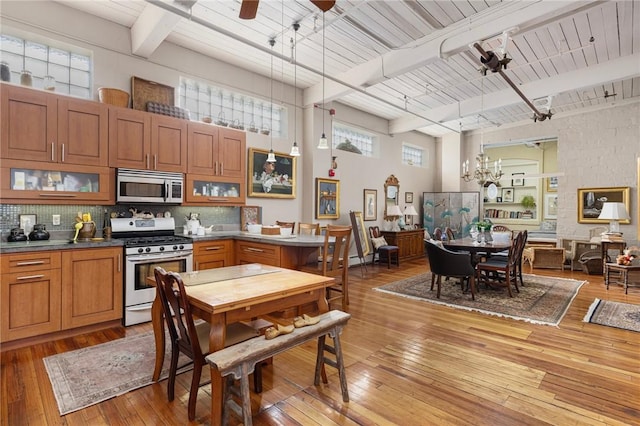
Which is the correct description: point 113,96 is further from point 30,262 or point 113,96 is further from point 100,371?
point 100,371

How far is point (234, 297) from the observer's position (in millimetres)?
1988

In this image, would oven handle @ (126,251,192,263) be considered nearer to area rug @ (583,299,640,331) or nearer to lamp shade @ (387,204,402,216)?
area rug @ (583,299,640,331)

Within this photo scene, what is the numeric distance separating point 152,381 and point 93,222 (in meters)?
2.31

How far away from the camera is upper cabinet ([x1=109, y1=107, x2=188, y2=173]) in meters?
3.85

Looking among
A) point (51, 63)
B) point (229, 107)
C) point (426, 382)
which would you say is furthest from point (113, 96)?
point (426, 382)

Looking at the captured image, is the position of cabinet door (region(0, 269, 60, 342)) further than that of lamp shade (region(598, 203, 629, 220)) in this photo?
No

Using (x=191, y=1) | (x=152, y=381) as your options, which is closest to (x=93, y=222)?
(x=152, y=381)

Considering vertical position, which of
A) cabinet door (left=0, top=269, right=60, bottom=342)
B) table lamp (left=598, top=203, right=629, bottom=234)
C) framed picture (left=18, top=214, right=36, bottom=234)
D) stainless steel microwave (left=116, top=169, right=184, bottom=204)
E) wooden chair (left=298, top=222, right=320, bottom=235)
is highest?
stainless steel microwave (left=116, top=169, right=184, bottom=204)

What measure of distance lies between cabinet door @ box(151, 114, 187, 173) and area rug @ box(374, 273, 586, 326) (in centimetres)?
367

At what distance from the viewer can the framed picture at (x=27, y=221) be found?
350 cm

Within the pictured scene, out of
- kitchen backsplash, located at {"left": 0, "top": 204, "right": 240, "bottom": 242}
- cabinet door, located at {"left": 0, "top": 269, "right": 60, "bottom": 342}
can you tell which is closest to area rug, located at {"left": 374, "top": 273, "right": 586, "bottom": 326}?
kitchen backsplash, located at {"left": 0, "top": 204, "right": 240, "bottom": 242}

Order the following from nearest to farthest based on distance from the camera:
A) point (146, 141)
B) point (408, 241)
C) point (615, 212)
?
point (146, 141) < point (615, 212) < point (408, 241)

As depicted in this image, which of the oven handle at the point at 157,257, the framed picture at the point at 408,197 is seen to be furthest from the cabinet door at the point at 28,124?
the framed picture at the point at 408,197

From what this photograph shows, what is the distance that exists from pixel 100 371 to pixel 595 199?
9.47m
